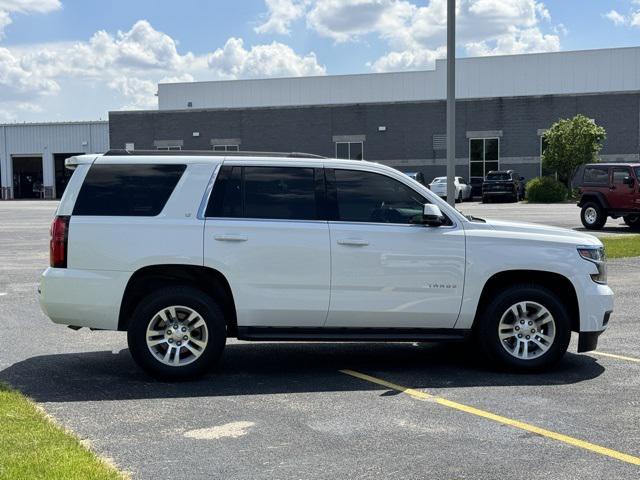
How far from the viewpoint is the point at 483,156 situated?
51688mm

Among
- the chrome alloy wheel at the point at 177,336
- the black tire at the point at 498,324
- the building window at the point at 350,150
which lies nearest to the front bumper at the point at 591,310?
the black tire at the point at 498,324

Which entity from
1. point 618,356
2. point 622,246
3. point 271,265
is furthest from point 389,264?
point 622,246

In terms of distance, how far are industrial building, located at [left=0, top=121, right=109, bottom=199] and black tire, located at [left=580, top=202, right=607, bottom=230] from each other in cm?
4861

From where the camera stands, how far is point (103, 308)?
7051 millimetres

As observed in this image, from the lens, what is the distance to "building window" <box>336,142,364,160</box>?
54041 mm

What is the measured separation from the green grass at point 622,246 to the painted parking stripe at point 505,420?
1150 cm

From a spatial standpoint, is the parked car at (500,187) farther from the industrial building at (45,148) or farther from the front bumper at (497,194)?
the industrial building at (45,148)

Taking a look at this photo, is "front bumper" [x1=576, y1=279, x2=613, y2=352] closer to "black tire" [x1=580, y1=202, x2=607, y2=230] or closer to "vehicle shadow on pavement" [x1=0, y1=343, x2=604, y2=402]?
"vehicle shadow on pavement" [x1=0, y1=343, x2=604, y2=402]

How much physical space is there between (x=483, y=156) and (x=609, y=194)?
90.4 ft

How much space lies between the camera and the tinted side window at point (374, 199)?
7.32 metres

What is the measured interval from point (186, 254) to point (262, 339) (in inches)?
39.1

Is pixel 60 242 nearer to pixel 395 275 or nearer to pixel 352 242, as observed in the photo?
pixel 352 242

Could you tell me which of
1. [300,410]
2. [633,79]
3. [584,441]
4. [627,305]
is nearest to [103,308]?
[300,410]

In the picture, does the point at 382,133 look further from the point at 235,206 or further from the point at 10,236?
the point at 235,206
